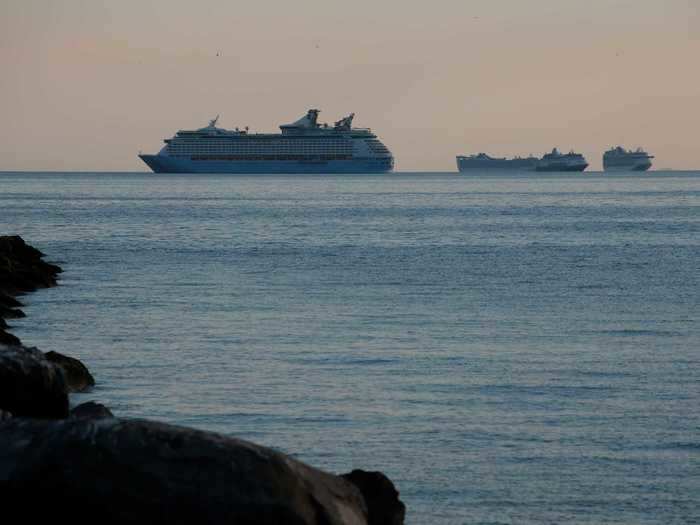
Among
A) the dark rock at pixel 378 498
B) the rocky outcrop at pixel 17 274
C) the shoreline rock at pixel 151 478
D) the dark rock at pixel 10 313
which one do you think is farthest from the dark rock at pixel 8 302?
the shoreline rock at pixel 151 478

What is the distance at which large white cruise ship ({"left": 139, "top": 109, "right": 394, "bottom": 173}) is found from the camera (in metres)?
168

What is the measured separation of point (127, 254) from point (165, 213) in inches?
1345

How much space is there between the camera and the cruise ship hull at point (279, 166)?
6732 inches

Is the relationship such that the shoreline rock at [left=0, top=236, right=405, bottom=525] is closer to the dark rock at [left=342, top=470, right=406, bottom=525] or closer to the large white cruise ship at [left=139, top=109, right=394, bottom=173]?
the dark rock at [left=342, top=470, right=406, bottom=525]

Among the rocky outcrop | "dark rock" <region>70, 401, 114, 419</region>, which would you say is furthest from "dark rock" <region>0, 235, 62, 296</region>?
"dark rock" <region>70, 401, 114, 419</region>

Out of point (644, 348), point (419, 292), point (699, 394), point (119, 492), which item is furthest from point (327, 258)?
point (119, 492)

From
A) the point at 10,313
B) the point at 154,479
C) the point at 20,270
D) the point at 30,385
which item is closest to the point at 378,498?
the point at 154,479

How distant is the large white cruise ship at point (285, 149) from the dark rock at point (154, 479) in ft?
526

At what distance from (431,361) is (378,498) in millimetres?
8583

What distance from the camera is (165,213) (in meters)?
75.6

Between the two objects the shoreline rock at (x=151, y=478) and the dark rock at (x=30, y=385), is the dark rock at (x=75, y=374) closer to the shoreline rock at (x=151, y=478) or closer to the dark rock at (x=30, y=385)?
the dark rock at (x=30, y=385)

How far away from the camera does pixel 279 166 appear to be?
171750 millimetres

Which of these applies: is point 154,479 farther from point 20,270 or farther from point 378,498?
point 20,270

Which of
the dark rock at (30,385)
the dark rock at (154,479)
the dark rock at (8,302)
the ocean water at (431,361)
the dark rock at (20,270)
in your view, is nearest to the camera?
the dark rock at (154,479)
